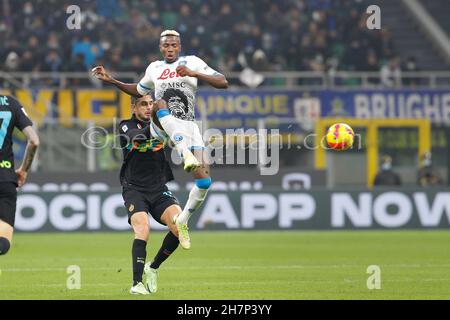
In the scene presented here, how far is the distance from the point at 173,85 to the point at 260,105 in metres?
15.9

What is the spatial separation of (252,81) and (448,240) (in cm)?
842

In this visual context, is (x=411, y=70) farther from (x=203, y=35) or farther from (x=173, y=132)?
(x=173, y=132)

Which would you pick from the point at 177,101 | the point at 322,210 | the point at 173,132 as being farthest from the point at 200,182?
the point at 322,210

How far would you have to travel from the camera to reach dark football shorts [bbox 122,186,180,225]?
1251 centimetres

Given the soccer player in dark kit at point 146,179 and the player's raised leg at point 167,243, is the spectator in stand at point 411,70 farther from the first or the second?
the player's raised leg at point 167,243

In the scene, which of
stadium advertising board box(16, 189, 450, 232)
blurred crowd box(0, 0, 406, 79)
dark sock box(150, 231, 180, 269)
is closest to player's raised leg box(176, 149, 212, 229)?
dark sock box(150, 231, 180, 269)

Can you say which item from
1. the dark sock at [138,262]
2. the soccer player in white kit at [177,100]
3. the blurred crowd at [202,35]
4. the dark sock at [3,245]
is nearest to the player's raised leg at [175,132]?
the soccer player in white kit at [177,100]

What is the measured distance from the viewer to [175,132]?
41.5 ft

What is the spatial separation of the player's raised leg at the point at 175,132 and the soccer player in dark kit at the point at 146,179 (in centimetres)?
17

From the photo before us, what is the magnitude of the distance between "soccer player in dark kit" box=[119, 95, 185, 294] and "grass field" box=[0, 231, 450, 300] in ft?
A: 1.72

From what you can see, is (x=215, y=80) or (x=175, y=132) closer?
(x=215, y=80)

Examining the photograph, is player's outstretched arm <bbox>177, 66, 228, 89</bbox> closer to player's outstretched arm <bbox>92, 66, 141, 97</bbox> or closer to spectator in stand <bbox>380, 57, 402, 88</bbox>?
player's outstretched arm <bbox>92, 66, 141, 97</bbox>

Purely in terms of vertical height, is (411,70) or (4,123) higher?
(411,70)

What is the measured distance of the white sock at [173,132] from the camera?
12.6m
